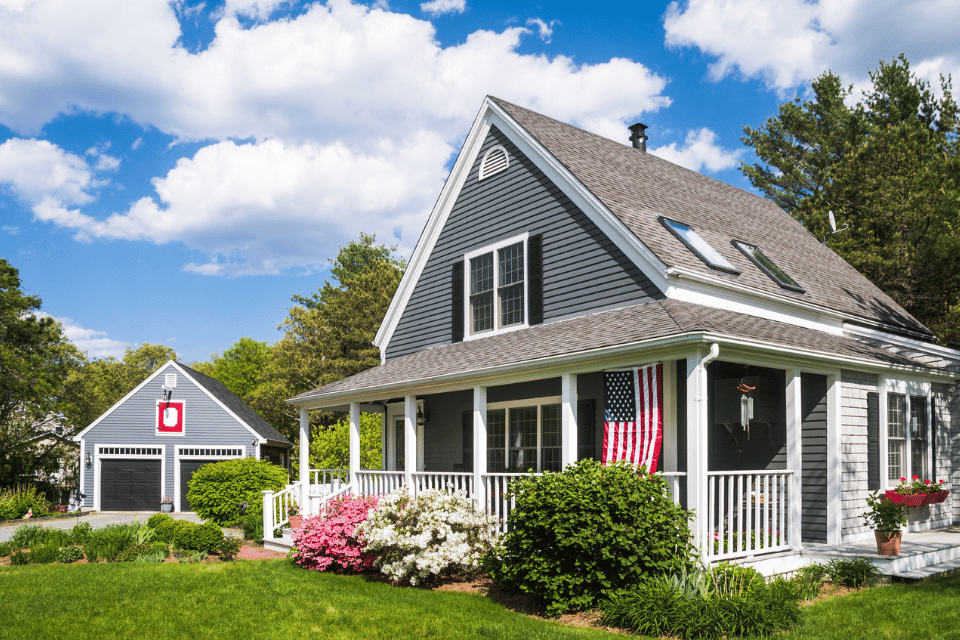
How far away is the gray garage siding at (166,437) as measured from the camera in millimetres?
30281

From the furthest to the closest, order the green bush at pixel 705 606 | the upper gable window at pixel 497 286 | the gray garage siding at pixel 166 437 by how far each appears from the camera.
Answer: the gray garage siding at pixel 166 437, the upper gable window at pixel 497 286, the green bush at pixel 705 606

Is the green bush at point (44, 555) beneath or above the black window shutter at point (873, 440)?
beneath

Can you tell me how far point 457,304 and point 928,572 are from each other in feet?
30.4

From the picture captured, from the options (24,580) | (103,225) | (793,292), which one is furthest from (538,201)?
(103,225)

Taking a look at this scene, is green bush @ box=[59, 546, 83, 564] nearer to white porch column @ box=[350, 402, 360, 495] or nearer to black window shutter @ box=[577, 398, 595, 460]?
white porch column @ box=[350, 402, 360, 495]

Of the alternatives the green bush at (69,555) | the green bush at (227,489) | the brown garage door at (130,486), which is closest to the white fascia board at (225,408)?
the brown garage door at (130,486)

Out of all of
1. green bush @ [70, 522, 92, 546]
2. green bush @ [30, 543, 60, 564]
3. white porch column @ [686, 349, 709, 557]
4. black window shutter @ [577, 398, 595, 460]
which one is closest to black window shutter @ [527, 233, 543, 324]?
black window shutter @ [577, 398, 595, 460]

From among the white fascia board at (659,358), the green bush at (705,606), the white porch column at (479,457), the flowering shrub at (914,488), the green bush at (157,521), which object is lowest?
the green bush at (157,521)

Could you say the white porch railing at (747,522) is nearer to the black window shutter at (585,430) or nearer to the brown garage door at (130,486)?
the black window shutter at (585,430)

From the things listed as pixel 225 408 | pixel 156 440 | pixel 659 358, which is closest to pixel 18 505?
pixel 156 440

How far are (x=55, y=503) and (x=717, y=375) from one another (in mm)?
31701

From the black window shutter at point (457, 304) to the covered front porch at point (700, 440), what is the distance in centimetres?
126

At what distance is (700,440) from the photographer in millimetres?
8258

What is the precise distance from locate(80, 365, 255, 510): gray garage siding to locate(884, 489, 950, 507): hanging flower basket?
2472cm
